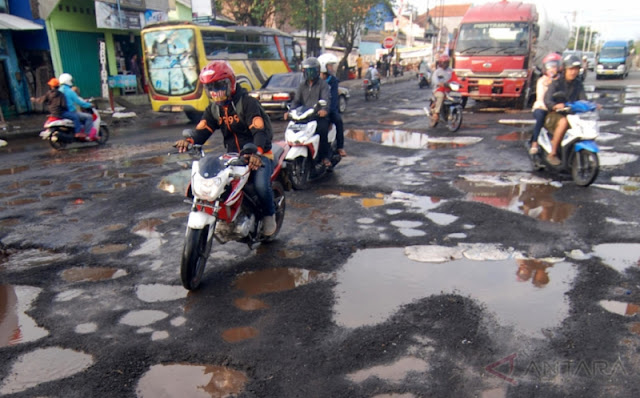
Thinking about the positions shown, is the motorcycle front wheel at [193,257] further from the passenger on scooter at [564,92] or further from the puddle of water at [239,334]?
the passenger on scooter at [564,92]

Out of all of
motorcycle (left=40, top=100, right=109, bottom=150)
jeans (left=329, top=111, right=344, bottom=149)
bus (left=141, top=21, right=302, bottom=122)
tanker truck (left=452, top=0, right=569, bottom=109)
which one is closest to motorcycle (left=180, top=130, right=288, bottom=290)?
jeans (left=329, top=111, right=344, bottom=149)

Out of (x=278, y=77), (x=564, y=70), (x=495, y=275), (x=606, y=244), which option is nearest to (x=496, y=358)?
(x=495, y=275)

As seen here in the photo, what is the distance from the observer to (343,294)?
383 cm

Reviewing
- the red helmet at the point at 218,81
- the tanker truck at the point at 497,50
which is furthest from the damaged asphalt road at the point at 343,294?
the tanker truck at the point at 497,50

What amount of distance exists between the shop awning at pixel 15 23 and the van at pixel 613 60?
3176 cm

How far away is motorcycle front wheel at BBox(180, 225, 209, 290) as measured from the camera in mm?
3721

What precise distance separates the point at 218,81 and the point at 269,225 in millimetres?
1398

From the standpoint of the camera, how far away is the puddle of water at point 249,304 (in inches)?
144

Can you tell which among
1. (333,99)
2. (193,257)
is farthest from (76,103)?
(193,257)

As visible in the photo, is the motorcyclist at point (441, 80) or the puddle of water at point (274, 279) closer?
the puddle of water at point (274, 279)

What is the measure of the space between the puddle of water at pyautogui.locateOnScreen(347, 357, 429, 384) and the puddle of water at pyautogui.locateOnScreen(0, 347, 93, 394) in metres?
1.63

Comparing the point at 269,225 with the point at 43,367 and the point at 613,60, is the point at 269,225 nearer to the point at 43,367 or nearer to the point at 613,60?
the point at 43,367

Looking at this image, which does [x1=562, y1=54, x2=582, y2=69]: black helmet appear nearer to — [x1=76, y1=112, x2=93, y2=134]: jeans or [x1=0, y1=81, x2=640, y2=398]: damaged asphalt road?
[x1=0, y1=81, x2=640, y2=398]: damaged asphalt road

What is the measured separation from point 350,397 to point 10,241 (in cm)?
431
